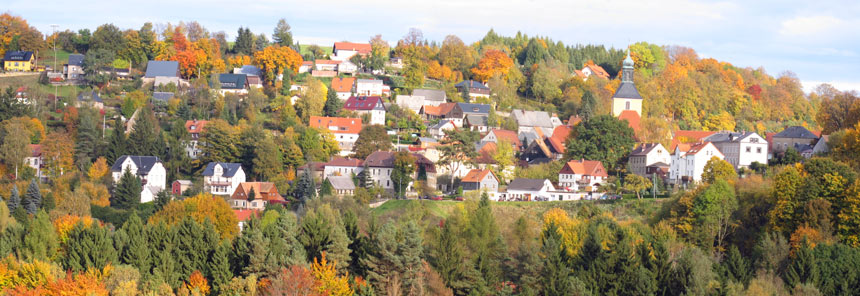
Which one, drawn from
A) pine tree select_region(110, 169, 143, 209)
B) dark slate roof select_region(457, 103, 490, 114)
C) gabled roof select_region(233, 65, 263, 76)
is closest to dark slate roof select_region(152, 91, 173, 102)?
gabled roof select_region(233, 65, 263, 76)

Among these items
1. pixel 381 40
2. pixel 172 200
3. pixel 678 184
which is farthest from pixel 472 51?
pixel 172 200

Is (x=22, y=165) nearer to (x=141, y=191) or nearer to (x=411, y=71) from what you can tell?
(x=141, y=191)

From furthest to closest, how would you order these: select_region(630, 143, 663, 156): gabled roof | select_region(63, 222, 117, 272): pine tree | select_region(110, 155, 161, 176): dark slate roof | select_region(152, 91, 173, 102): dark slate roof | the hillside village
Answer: select_region(152, 91, 173, 102): dark slate roof
select_region(630, 143, 663, 156): gabled roof
select_region(110, 155, 161, 176): dark slate roof
the hillside village
select_region(63, 222, 117, 272): pine tree

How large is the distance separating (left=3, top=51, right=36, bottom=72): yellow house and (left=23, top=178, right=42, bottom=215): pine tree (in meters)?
38.5

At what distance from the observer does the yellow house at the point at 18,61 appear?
101 meters

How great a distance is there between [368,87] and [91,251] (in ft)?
166

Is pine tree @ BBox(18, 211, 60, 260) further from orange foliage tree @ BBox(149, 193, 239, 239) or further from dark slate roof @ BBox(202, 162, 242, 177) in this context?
dark slate roof @ BBox(202, 162, 242, 177)

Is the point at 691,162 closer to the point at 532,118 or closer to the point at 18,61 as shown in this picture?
Result: the point at 532,118

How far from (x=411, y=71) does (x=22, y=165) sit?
3908cm

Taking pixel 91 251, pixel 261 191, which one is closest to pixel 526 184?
pixel 261 191

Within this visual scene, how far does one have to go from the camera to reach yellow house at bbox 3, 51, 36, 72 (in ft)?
333

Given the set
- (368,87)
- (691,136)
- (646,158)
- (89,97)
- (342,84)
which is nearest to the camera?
(646,158)

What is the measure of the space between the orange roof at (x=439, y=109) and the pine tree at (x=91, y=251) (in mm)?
46882

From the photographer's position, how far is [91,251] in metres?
49.4
